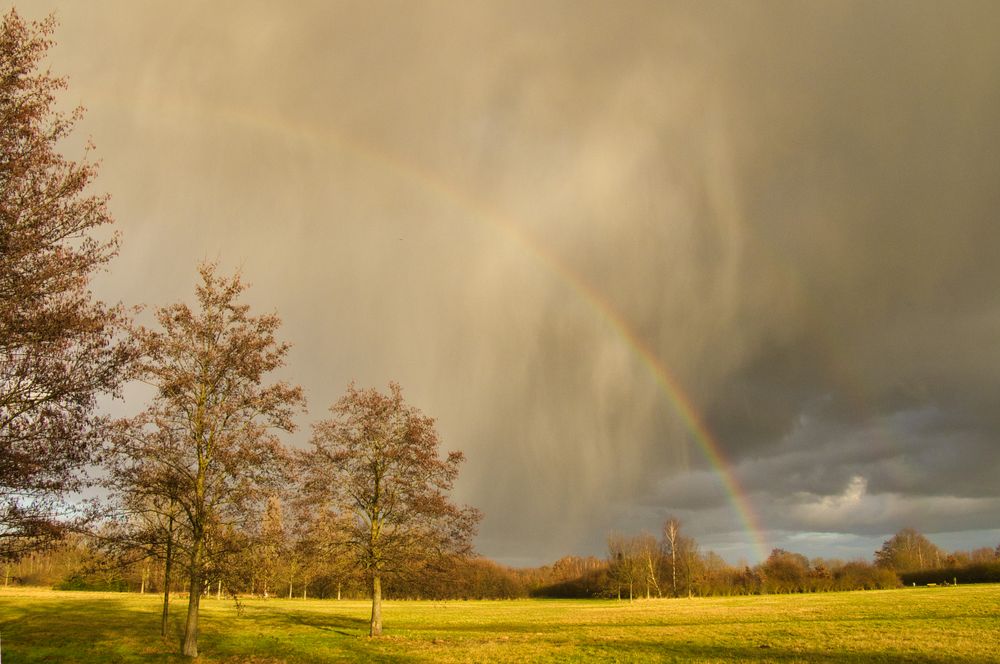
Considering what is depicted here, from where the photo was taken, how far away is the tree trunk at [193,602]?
22906mm

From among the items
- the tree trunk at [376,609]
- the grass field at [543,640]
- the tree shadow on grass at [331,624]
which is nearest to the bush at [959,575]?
the grass field at [543,640]

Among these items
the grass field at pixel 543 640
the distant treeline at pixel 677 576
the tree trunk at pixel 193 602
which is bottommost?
the distant treeline at pixel 677 576

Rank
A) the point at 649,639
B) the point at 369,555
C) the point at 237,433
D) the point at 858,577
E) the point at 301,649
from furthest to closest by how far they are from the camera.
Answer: the point at 858,577 → the point at 369,555 → the point at 649,639 → the point at 301,649 → the point at 237,433

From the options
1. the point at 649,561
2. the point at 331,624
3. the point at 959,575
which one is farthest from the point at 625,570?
the point at 331,624

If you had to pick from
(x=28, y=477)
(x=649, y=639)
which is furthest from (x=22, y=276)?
(x=649, y=639)

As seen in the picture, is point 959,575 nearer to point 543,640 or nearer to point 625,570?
point 625,570

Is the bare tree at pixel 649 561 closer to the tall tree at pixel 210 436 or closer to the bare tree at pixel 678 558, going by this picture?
the bare tree at pixel 678 558

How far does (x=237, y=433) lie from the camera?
24719mm

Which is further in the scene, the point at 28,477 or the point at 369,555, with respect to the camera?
the point at 369,555

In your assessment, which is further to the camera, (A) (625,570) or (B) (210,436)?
Result: (A) (625,570)

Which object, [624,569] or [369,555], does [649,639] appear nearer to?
[369,555]

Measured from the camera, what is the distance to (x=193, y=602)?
2331cm

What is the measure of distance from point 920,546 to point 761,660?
198003mm

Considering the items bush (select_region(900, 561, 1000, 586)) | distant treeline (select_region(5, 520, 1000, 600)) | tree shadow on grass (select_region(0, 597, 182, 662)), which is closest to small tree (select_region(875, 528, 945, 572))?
distant treeline (select_region(5, 520, 1000, 600))
